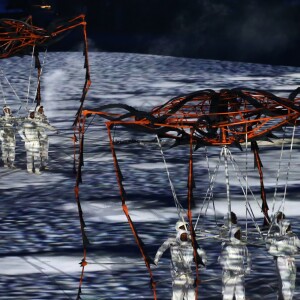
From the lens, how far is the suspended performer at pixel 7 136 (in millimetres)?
31562

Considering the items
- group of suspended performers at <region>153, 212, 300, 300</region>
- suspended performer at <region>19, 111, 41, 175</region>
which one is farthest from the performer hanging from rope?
suspended performer at <region>19, 111, 41, 175</region>

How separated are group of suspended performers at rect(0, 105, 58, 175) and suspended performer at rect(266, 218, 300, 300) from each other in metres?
12.9

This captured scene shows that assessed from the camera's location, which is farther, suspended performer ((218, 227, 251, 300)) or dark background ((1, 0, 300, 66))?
dark background ((1, 0, 300, 66))

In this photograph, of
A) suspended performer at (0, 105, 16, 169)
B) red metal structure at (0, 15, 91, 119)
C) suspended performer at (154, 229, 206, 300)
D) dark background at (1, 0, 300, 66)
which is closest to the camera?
suspended performer at (154, 229, 206, 300)

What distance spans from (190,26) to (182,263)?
54.3 metres

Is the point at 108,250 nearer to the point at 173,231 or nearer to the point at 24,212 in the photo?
the point at 173,231

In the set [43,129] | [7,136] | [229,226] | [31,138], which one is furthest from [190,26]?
[229,226]

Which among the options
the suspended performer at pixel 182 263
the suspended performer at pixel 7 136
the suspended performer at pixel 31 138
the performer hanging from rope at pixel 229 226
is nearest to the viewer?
the suspended performer at pixel 182 263

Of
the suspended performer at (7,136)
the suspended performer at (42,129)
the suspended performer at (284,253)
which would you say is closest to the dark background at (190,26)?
the suspended performer at (7,136)

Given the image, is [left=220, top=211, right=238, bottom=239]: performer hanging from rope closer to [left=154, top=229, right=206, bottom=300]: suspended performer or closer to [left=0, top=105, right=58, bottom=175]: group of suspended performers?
[left=154, top=229, right=206, bottom=300]: suspended performer

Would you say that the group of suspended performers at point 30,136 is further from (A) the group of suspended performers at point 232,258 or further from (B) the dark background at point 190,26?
(B) the dark background at point 190,26

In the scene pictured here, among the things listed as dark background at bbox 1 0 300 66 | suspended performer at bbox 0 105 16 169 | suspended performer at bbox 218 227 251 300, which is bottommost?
dark background at bbox 1 0 300 66

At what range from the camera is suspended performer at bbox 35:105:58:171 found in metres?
31.0

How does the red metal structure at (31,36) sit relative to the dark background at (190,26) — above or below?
above
